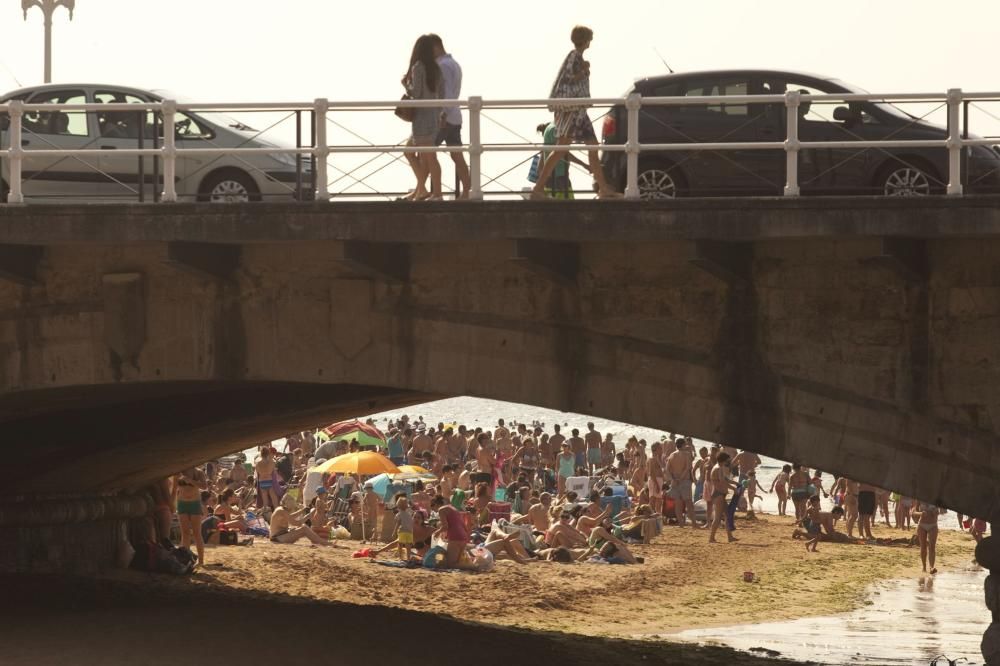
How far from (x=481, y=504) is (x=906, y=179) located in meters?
17.3

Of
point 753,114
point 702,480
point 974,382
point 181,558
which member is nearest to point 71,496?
Answer: point 181,558

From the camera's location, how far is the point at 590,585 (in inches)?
1101

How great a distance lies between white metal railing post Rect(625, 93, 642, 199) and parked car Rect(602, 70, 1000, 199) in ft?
3.15

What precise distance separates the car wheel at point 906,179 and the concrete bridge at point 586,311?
0.99 meters

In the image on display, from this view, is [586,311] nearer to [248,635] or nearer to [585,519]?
[248,635]

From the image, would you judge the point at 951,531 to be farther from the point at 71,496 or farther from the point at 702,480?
the point at 71,496

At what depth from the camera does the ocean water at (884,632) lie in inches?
882

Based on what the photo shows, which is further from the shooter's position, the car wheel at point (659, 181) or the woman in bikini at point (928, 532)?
the woman in bikini at point (928, 532)

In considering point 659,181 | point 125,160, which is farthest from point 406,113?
point 125,160

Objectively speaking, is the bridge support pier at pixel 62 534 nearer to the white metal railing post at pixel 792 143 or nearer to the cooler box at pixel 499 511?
the cooler box at pixel 499 511

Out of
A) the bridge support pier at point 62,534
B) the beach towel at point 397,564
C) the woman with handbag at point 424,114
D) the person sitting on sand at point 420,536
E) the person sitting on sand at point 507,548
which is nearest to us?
the woman with handbag at point 424,114

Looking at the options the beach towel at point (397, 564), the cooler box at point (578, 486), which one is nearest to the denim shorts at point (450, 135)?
the beach towel at point (397, 564)

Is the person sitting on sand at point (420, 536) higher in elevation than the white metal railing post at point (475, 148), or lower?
lower

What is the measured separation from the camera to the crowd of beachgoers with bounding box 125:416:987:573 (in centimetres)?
2841
